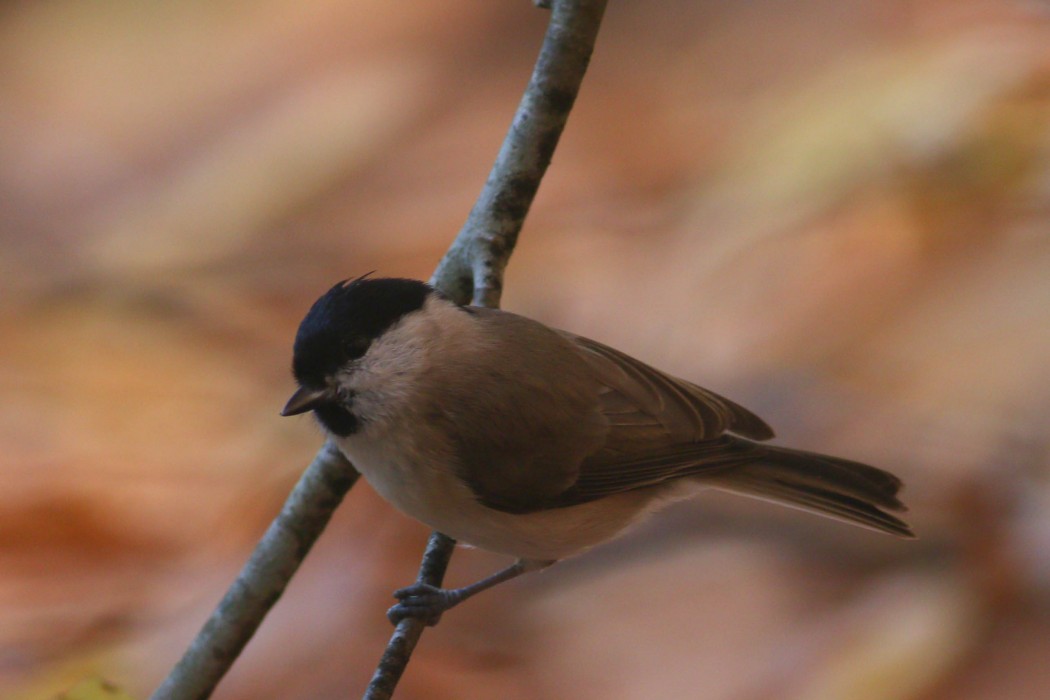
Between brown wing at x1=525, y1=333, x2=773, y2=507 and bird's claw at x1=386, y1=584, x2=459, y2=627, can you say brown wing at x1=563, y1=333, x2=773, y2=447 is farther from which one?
bird's claw at x1=386, y1=584, x2=459, y2=627

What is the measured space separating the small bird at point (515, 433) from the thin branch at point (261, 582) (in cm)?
15

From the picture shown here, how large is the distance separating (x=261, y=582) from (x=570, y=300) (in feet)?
4.12

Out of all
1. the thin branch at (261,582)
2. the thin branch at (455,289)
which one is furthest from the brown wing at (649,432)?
the thin branch at (261,582)

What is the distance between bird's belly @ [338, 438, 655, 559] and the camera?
47.1 inches

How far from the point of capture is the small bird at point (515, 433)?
1196 millimetres

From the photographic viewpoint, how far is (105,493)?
2.07m

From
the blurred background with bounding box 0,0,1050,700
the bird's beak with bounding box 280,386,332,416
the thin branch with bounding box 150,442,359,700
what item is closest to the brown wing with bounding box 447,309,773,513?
the bird's beak with bounding box 280,386,332,416

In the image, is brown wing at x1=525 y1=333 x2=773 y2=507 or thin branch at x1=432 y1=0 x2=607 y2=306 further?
thin branch at x1=432 y1=0 x2=607 y2=306

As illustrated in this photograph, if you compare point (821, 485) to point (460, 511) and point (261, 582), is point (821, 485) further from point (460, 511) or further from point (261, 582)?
point (261, 582)

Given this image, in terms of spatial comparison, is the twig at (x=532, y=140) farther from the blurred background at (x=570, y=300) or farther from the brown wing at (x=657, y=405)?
the blurred background at (x=570, y=300)

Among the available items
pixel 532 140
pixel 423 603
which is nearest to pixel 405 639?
pixel 423 603

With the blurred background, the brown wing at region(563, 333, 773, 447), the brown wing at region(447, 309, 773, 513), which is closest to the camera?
the brown wing at region(447, 309, 773, 513)

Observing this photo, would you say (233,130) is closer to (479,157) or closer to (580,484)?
(479,157)

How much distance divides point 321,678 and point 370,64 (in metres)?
1.63
